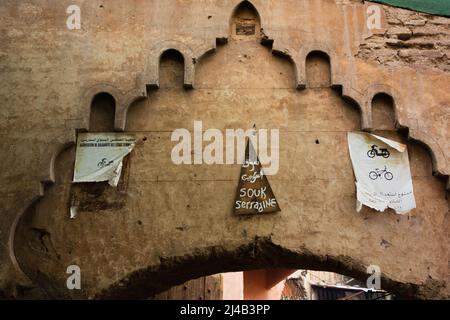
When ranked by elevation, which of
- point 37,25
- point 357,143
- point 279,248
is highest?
point 37,25

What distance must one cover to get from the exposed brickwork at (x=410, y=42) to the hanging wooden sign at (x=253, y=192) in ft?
5.98

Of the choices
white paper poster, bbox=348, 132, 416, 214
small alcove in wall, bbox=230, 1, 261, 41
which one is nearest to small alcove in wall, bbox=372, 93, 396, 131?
white paper poster, bbox=348, 132, 416, 214

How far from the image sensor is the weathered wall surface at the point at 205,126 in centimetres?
478

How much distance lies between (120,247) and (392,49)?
380 centimetres

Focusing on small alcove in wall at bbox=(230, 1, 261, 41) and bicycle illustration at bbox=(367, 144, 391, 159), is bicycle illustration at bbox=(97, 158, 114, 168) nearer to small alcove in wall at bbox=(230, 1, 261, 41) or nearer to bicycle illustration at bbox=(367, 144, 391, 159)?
small alcove in wall at bbox=(230, 1, 261, 41)

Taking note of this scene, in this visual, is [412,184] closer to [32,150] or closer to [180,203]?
[180,203]

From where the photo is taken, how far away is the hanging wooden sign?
193 inches

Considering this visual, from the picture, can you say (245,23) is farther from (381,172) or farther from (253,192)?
(381,172)

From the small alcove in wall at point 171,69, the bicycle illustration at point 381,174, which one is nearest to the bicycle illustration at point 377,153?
the bicycle illustration at point 381,174

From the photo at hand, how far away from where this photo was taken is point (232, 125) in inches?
205

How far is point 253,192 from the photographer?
16.3ft

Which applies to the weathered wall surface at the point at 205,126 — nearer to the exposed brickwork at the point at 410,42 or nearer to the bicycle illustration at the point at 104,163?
the exposed brickwork at the point at 410,42
